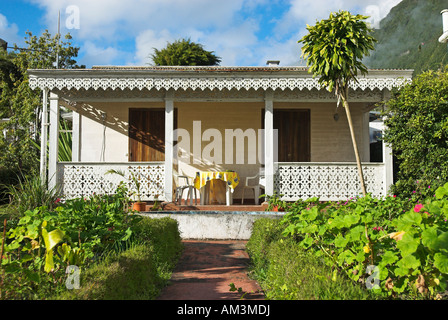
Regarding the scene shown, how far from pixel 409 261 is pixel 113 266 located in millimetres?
2262

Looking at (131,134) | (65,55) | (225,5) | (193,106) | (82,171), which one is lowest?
(82,171)

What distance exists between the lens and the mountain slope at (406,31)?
5509 cm

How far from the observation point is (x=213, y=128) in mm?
11148

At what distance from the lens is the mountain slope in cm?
5509

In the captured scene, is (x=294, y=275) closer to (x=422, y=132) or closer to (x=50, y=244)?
(x=50, y=244)

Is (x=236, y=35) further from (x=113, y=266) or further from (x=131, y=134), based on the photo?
(x=113, y=266)

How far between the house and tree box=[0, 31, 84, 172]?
245cm

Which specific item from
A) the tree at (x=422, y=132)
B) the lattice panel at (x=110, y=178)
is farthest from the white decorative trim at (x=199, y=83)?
the lattice panel at (x=110, y=178)

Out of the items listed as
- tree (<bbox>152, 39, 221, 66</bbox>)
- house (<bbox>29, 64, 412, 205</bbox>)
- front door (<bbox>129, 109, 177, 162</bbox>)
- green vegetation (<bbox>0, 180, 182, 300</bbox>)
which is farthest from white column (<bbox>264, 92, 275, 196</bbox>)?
tree (<bbox>152, 39, 221, 66</bbox>)

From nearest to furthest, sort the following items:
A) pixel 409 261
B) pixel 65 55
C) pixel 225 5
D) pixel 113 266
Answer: pixel 409 261 → pixel 113 266 → pixel 225 5 → pixel 65 55

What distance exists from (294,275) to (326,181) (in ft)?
20.2

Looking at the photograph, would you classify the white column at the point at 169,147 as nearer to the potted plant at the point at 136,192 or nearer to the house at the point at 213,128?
the house at the point at 213,128
